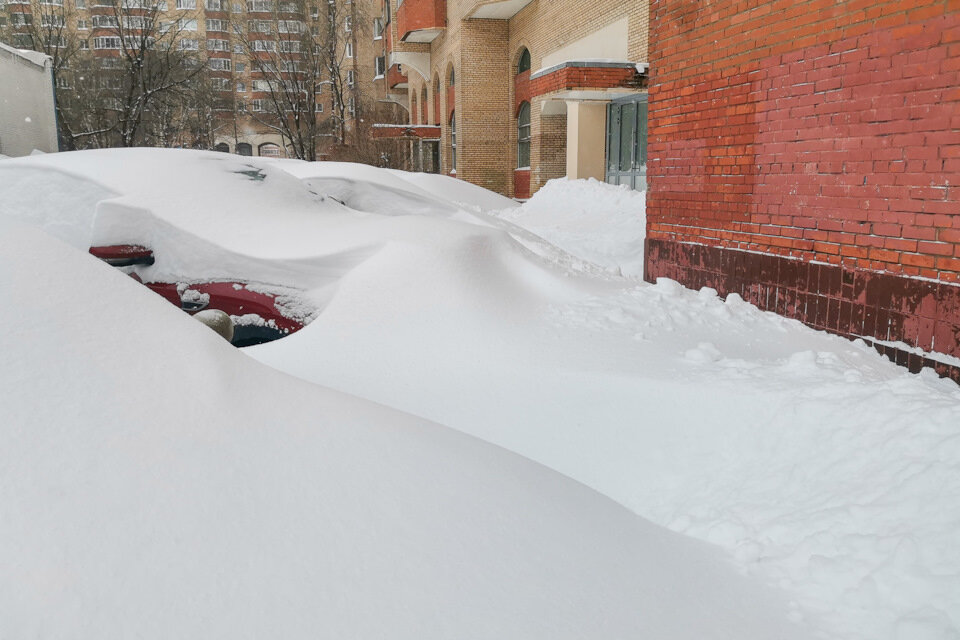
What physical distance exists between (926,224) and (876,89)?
0.92 meters

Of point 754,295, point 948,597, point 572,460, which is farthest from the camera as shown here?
point 754,295

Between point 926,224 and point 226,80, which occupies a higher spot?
point 226,80

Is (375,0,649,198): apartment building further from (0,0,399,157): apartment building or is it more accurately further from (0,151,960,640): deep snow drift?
(0,151,960,640): deep snow drift

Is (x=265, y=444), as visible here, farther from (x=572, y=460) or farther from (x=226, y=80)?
(x=226, y=80)

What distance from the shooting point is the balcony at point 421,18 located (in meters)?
28.4

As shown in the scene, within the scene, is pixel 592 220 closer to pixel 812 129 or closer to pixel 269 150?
pixel 812 129

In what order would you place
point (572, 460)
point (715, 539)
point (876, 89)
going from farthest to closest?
point (876, 89), point (572, 460), point (715, 539)

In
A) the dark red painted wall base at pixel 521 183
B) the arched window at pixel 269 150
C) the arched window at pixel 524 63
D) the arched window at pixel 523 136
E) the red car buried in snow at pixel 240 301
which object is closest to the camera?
the red car buried in snow at pixel 240 301

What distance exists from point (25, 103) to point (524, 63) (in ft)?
51.6

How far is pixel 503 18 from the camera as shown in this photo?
2588 cm

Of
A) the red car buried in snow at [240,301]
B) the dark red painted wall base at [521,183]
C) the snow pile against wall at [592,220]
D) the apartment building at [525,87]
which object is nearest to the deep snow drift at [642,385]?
the red car buried in snow at [240,301]

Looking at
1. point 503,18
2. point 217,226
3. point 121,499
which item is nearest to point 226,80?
point 503,18

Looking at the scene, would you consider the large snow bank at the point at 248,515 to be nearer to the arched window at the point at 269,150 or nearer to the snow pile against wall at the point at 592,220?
the snow pile against wall at the point at 592,220

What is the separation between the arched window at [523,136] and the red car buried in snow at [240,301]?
20.6 metres
